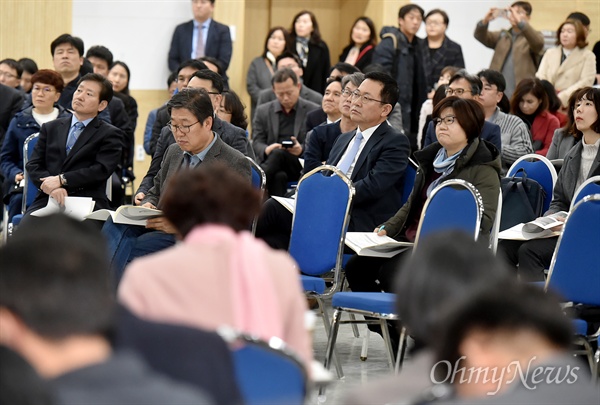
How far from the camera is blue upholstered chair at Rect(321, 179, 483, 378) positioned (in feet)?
14.4

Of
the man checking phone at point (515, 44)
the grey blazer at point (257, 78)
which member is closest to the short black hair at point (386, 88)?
the man checking phone at point (515, 44)

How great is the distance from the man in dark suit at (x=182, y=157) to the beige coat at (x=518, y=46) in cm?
544

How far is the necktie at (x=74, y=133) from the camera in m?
6.28

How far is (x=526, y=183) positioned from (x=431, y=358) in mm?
3926

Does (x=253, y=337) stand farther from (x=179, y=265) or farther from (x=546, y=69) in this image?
(x=546, y=69)

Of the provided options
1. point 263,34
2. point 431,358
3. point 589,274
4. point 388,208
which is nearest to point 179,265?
point 431,358

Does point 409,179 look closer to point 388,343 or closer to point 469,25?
point 388,343

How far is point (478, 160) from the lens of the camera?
5.00 m

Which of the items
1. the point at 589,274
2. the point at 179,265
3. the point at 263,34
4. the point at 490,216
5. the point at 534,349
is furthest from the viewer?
the point at 263,34

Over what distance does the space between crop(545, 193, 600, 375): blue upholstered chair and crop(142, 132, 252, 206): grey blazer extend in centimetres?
173

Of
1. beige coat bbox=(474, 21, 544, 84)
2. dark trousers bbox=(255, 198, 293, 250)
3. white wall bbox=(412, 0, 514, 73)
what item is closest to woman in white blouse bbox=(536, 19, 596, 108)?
beige coat bbox=(474, 21, 544, 84)

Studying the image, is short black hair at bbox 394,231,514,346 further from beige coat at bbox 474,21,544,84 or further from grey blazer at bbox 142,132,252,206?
beige coat at bbox 474,21,544,84

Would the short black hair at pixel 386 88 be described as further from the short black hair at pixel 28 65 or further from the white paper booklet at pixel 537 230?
the short black hair at pixel 28 65

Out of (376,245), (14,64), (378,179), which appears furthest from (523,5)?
(376,245)
